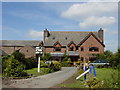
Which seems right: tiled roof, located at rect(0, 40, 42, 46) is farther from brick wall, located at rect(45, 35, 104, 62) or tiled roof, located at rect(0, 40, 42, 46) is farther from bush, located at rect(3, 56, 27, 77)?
bush, located at rect(3, 56, 27, 77)

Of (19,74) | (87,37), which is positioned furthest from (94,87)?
(87,37)

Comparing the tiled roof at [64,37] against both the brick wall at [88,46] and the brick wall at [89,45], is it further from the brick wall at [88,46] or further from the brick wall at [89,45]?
the brick wall at [89,45]

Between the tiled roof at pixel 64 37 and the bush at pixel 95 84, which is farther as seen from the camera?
the tiled roof at pixel 64 37

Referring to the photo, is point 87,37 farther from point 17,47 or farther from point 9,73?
point 9,73

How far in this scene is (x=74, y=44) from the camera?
47.3 metres

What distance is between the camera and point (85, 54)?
46.3 metres

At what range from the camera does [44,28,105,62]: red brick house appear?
4597cm

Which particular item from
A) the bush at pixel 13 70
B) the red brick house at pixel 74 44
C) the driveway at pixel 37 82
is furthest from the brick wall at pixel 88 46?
the bush at pixel 13 70

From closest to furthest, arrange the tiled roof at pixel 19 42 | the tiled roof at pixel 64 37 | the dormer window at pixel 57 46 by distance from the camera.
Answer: the dormer window at pixel 57 46, the tiled roof at pixel 64 37, the tiled roof at pixel 19 42

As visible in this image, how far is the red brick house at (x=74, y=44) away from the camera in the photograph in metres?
46.0

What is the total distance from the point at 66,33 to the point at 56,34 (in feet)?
9.83

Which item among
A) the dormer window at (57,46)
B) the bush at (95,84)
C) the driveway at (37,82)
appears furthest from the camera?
the dormer window at (57,46)

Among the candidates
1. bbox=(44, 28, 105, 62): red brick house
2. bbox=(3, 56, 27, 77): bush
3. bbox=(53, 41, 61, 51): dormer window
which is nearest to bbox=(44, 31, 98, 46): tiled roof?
bbox=(44, 28, 105, 62): red brick house

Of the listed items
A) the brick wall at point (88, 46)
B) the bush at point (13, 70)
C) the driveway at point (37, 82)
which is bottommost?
the driveway at point (37, 82)
